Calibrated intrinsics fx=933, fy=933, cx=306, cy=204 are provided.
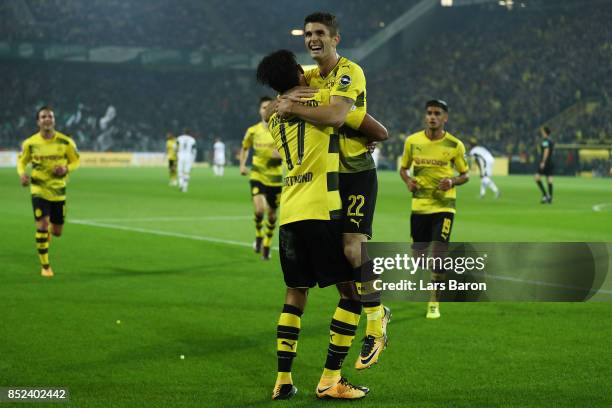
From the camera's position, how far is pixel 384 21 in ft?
237

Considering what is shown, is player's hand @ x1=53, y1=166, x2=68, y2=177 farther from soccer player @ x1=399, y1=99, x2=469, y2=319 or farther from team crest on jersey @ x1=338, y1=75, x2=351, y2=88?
team crest on jersey @ x1=338, y1=75, x2=351, y2=88

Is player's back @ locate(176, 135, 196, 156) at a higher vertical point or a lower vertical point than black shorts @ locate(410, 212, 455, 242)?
higher

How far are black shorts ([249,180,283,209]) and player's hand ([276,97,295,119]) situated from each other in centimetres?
905

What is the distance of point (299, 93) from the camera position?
5617 mm

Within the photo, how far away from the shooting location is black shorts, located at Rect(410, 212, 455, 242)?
9805 mm

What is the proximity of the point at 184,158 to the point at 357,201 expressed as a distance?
1064 inches

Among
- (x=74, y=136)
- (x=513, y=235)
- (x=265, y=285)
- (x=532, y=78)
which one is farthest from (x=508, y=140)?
(x=265, y=285)

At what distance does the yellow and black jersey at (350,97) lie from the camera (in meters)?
5.67

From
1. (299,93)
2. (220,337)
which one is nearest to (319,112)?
(299,93)

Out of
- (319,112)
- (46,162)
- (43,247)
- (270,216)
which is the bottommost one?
(43,247)

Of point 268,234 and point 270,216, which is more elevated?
point 270,216

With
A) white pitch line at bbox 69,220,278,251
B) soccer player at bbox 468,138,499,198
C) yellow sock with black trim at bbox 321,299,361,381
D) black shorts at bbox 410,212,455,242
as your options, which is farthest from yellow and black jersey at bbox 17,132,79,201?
soccer player at bbox 468,138,499,198

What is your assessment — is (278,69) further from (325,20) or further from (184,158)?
(184,158)

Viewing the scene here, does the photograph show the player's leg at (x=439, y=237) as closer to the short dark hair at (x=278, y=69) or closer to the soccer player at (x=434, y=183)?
the soccer player at (x=434, y=183)
